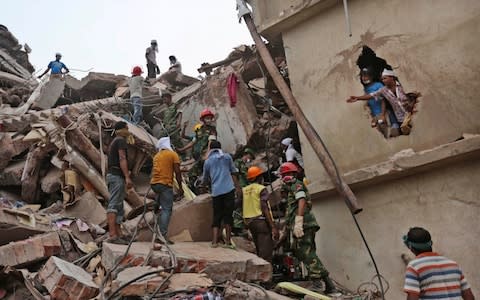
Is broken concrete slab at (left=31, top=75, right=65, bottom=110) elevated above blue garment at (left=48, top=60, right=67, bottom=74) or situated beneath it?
situated beneath

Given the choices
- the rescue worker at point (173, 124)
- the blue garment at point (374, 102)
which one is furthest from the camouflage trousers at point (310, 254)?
the rescue worker at point (173, 124)

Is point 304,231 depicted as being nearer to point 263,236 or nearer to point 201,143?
point 263,236

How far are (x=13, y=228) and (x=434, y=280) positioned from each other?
5085 mm

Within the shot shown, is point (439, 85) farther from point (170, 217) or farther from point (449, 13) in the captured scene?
point (170, 217)

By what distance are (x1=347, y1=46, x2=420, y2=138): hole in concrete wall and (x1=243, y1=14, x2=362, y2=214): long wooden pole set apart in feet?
2.16

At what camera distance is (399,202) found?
Answer: 5812 mm

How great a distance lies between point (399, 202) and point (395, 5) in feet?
8.05

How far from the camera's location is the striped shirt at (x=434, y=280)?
11.8 feet

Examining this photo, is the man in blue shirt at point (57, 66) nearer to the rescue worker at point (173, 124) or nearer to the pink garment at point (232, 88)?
the rescue worker at point (173, 124)

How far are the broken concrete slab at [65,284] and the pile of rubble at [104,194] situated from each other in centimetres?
1

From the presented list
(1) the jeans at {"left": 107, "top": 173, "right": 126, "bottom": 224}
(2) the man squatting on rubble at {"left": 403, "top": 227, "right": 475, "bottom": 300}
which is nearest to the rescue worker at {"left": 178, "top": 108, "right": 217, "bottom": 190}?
(1) the jeans at {"left": 107, "top": 173, "right": 126, "bottom": 224}

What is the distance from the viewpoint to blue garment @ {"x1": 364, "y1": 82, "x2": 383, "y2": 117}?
6254 mm

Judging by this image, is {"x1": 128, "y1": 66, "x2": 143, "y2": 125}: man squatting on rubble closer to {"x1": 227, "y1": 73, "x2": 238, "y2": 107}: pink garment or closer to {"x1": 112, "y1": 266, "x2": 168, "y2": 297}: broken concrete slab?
{"x1": 227, "y1": 73, "x2": 238, "y2": 107}: pink garment

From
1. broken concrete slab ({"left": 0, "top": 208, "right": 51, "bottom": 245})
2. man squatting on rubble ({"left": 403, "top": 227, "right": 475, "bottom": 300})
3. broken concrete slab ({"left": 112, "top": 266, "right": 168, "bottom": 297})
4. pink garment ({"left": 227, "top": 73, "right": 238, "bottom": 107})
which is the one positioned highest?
pink garment ({"left": 227, "top": 73, "right": 238, "bottom": 107})
